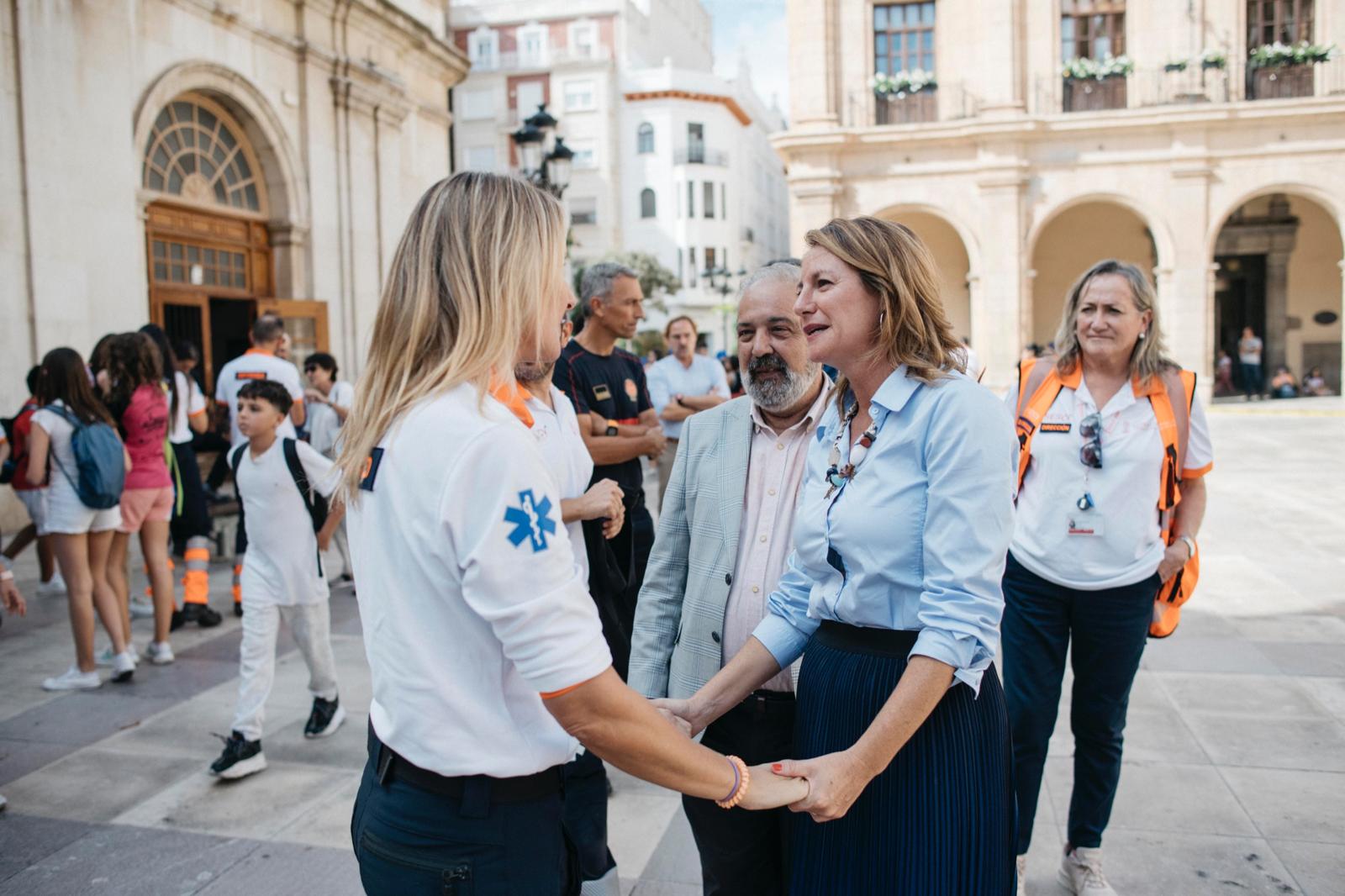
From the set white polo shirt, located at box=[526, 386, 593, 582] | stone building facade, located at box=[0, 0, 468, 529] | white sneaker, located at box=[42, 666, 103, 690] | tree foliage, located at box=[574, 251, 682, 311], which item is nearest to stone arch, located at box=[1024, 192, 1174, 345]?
stone building facade, located at box=[0, 0, 468, 529]

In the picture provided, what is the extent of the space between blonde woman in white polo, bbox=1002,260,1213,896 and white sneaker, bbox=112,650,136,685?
4.91 meters

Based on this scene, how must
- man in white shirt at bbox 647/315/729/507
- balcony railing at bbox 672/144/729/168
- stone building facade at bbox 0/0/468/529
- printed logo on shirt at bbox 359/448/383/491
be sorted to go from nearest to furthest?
1. printed logo on shirt at bbox 359/448/383/491
2. man in white shirt at bbox 647/315/729/507
3. stone building facade at bbox 0/0/468/529
4. balcony railing at bbox 672/144/729/168

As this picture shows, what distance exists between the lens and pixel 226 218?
44.4ft

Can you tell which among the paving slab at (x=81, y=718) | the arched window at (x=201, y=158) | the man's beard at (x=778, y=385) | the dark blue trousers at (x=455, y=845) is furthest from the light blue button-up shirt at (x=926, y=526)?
the arched window at (x=201, y=158)

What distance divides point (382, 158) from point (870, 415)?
50.3 feet

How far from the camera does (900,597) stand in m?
2.05

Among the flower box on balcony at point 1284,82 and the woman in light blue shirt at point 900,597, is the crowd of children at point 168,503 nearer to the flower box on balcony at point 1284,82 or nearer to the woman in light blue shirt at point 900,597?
the woman in light blue shirt at point 900,597

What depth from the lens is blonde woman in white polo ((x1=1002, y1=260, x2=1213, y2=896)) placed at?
129 inches

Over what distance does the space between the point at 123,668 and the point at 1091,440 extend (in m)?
5.31

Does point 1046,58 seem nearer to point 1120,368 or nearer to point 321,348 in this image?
point 321,348

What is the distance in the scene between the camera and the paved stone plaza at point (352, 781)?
3600 mm

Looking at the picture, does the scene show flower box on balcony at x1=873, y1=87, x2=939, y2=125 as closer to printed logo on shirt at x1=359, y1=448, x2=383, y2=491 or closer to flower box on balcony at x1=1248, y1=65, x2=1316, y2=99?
flower box on balcony at x1=1248, y1=65, x2=1316, y2=99

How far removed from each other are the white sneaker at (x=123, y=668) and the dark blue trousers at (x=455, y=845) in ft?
16.1

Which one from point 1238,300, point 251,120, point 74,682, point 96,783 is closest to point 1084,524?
point 96,783
